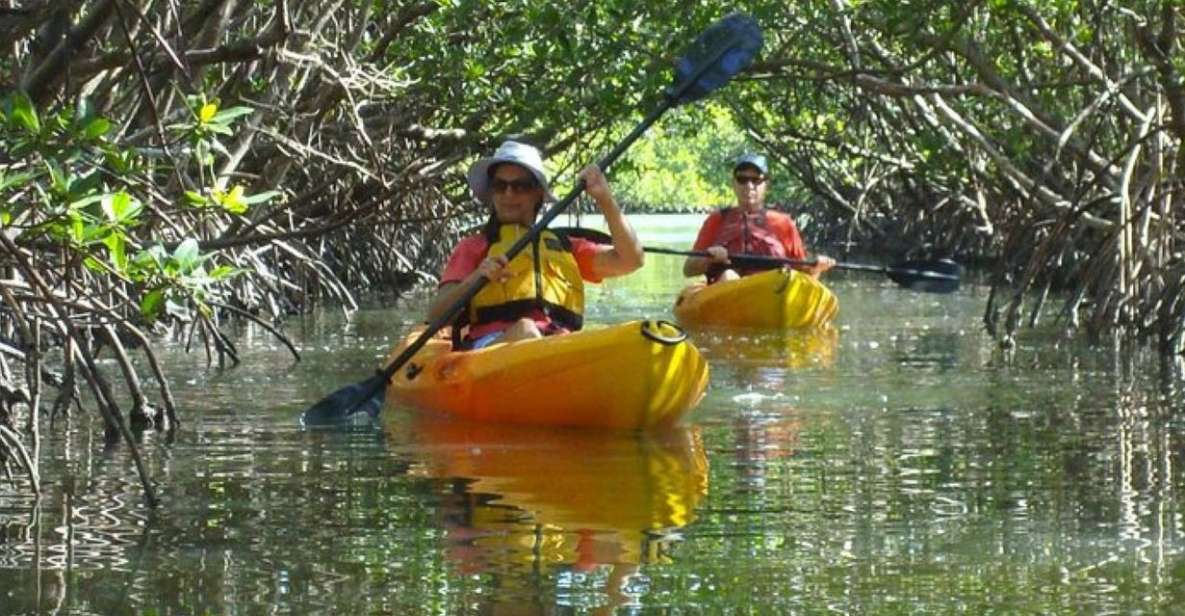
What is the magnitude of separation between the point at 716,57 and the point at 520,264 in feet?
4.52

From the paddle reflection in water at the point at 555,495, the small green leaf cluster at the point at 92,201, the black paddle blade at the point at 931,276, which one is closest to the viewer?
the small green leaf cluster at the point at 92,201

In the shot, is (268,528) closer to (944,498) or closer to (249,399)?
(944,498)

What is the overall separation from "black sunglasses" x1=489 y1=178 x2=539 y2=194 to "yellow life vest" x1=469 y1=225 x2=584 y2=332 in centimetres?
14

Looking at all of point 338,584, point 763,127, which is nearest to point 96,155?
point 338,584

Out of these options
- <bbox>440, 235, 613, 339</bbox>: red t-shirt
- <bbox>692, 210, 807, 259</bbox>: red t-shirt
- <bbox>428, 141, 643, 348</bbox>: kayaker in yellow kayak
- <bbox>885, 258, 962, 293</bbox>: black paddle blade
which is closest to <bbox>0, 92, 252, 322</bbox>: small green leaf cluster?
<bbox>428, 141, 643, 348</bbox>: kayaker in yellow kayak

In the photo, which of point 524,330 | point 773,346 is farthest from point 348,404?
point 773,346

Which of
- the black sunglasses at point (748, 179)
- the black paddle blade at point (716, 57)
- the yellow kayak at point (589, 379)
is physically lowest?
the yellow kayak at point (589, 379)

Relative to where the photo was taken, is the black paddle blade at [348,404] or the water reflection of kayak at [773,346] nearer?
the black paddle blade at [348,404]

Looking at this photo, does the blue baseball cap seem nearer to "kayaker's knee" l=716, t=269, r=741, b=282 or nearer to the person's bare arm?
"kayaker's knee" l=716, t=269, r=741, b=282

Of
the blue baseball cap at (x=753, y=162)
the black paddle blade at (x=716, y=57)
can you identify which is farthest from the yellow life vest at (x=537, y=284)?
the blue baseball cap at (x=753, y=162)

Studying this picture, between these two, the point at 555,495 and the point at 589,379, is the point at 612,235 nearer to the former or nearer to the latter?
the point at 589,379

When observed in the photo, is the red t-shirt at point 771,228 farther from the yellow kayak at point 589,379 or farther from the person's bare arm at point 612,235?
the yellow kayak at point 589,379

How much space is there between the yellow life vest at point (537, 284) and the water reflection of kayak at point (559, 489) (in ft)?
1.59

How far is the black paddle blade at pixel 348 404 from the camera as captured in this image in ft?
29.4
